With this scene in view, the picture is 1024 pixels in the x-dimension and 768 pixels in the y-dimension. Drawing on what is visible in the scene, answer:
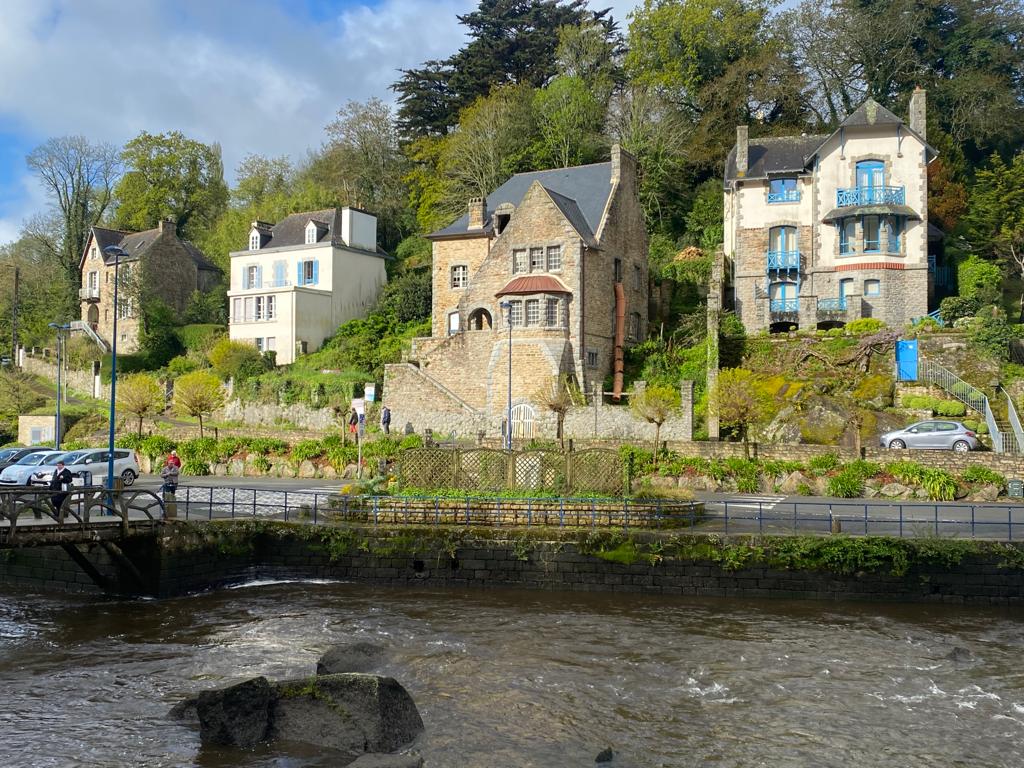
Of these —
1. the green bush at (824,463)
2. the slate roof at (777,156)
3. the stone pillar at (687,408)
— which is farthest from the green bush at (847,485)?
the slate roof at (777,156)

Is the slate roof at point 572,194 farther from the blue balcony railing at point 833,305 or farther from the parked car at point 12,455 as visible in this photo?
the parked car at point 12,455

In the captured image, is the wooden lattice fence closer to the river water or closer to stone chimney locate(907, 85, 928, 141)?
the river water

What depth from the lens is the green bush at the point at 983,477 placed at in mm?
28547

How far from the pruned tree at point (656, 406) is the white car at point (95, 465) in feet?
62.9

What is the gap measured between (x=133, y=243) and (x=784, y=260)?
1815 inches

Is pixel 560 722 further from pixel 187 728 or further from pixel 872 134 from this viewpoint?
pixel 872 134

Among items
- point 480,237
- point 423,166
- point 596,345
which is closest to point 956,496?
point 596,345

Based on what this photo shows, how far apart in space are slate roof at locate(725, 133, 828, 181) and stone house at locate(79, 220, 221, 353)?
Answer: 39.2 m

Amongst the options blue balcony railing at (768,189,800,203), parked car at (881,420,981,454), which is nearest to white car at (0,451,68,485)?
parked car at (881,420,981,454)

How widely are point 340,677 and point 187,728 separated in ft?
8.06

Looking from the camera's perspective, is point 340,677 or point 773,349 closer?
point 340,677

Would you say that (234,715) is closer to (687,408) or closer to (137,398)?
(687,408)

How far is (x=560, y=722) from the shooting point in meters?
13.9

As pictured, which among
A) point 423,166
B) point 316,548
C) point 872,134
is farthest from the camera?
point 423,166
